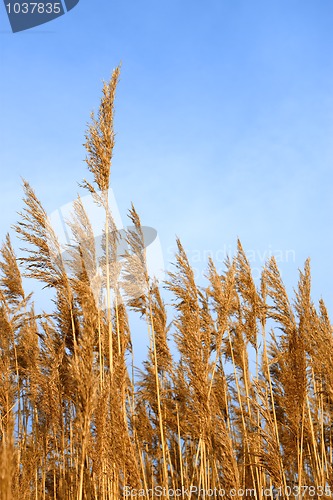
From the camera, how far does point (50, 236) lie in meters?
→ 4.69

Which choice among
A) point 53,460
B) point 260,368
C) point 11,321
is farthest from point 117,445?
point 260,368

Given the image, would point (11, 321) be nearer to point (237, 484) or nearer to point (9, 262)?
point (9, 262)

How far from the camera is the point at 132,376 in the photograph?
6.18 m

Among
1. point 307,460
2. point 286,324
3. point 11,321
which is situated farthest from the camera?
point 307,460

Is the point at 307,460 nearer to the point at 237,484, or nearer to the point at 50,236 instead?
the point at 237,484

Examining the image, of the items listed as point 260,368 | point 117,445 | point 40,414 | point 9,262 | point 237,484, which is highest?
point 9,262

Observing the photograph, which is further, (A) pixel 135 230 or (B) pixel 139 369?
(B) pixel 139 369

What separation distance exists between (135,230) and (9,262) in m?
2.11

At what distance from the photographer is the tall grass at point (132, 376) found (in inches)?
137

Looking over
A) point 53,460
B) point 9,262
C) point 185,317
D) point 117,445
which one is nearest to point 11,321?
point 9,262

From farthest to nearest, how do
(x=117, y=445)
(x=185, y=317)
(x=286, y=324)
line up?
1. (x=286, y=324)
2. (x=185, y=317)
3. (x=117, y=445)

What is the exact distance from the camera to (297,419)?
13.3ft

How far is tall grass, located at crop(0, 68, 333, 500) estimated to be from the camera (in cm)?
348

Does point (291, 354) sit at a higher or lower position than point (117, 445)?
higher
